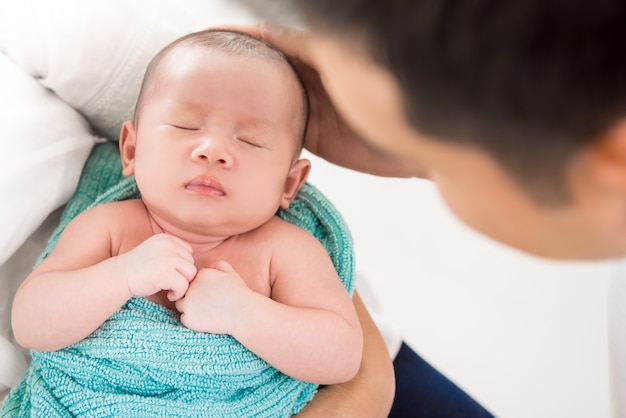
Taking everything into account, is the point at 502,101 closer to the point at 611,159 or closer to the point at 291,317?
the point at 611,159

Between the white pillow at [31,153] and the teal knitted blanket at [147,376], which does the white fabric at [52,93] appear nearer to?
the white pillow at [31,153]

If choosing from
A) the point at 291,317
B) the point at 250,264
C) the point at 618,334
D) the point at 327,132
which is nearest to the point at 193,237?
the point at 250,264

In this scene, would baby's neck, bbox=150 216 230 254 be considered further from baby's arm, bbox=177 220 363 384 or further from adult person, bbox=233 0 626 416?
adult person, bbox=233 0 626 416

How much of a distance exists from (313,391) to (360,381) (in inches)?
3.1

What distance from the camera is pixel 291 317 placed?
77 cm

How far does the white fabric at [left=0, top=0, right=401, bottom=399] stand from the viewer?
2.70ft

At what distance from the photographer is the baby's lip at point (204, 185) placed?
31.1 inches

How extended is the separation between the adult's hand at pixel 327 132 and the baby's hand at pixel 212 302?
1.01 ft

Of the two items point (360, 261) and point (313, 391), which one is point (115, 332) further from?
point (360, 261)

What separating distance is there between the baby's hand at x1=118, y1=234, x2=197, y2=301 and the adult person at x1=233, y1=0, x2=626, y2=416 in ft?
1.23

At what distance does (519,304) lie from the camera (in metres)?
1.64

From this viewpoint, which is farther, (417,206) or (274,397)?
(417,206)

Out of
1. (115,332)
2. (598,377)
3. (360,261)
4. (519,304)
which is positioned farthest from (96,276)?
(598,377)

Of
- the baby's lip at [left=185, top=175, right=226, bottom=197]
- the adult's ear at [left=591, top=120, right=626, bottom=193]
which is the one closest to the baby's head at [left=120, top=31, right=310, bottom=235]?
the baby's lip at [left=185, top=175, right=226, bottom=197]
